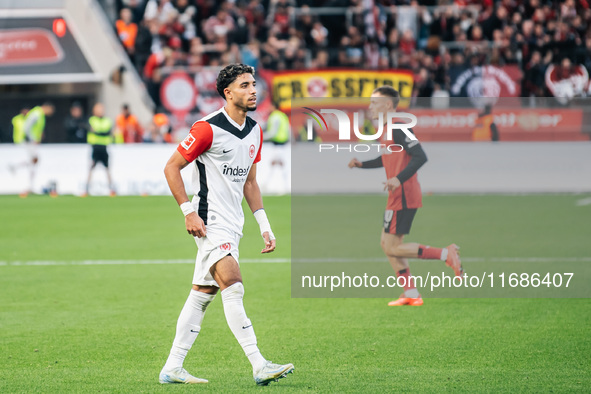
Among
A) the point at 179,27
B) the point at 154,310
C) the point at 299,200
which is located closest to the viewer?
the point at 154,310

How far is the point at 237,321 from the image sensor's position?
19.1 feet

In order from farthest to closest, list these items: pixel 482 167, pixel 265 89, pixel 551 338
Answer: pixel 265 89 → pixel 482 167 → pixel 551 338

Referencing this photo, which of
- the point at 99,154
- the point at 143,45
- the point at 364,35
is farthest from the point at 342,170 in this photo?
the point at 143,45

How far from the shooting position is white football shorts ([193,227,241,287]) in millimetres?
5824

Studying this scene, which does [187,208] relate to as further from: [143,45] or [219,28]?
[143,45]

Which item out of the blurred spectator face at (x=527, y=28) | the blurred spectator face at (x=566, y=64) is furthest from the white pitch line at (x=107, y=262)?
the blurred spectator face at (x=527, y=28)

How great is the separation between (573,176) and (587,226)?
257cm

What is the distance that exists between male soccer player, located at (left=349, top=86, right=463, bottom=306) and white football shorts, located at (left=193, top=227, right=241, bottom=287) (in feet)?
10.4

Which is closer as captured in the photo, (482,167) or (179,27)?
(482,167)

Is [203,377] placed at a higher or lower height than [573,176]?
higher

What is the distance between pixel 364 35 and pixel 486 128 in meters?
7.11

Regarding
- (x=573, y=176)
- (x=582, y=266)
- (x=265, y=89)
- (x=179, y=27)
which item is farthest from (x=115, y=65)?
(x=582, y=266)

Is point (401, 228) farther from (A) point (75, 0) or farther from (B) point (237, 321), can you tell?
(A) point (75, 0)

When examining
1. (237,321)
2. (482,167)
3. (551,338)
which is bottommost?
(482,167)
